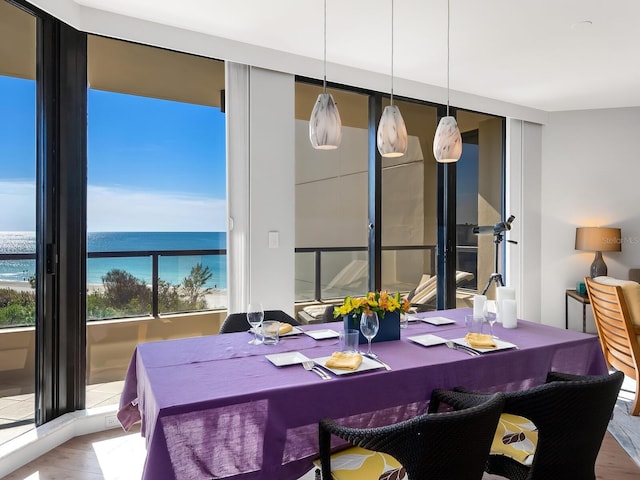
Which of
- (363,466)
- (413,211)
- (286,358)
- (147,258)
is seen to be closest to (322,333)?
(286,358)

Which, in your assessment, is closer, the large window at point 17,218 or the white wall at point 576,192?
the large window at point 17,218

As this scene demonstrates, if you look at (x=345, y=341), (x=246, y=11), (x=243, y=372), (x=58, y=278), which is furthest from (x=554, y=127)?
(x=58, y=278)

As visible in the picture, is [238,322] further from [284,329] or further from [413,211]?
[413,211]

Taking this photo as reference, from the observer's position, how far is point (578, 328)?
16.3 feet

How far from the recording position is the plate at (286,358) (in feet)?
5.70

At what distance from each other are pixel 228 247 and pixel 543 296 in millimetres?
3801

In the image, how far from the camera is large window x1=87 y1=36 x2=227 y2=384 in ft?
9.53

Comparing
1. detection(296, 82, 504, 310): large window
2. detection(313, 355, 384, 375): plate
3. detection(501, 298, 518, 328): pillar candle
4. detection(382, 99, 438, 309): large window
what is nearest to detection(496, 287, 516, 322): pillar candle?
detection(501, 298, 518, 328): pillar candle

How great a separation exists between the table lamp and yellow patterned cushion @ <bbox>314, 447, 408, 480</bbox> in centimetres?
417

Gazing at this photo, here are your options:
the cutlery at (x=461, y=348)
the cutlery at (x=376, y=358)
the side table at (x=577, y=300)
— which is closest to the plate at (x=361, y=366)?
the cutlery at (x=376, y=358)

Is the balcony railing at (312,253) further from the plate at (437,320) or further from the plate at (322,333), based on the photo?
the plate at (437,320)

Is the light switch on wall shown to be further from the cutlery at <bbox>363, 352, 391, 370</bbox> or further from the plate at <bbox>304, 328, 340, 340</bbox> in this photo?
the cutlery at <bbox>363, 352, 391, 370</bbox>

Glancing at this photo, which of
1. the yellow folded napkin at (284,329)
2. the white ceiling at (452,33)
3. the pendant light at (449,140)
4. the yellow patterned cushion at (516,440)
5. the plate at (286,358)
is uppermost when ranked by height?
the white ceiling at (452,33)

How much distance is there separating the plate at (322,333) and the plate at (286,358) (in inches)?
12.0
